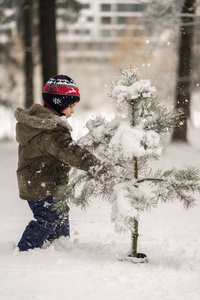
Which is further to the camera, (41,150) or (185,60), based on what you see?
(185,60)

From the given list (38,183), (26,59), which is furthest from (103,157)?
(26,59)

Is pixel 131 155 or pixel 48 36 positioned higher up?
pixel 48 36

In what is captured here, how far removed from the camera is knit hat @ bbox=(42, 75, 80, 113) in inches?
140

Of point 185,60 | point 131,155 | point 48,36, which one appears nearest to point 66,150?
point 131,155

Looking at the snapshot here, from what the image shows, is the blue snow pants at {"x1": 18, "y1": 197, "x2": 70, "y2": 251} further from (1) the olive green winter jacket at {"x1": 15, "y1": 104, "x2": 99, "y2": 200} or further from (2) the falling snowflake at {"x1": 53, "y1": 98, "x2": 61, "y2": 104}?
(2) the falling snowflake at {"x1": 53, "y1": 98, "x2": 61, "y2": 104}

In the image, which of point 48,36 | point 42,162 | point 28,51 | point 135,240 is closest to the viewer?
point 135,240

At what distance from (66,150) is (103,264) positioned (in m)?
0.93

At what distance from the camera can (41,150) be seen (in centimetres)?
342

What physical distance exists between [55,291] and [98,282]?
0.31m

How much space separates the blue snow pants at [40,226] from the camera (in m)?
3.48

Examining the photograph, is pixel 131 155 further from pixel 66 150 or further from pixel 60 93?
pixel 60 93

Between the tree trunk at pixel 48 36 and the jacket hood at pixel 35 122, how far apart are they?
678 centimetres

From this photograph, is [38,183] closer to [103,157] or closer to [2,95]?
[103,157]

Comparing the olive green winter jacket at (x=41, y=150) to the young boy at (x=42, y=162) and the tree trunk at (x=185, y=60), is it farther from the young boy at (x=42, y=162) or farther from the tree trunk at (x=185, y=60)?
the tree trunk at (x=185, y=60)
